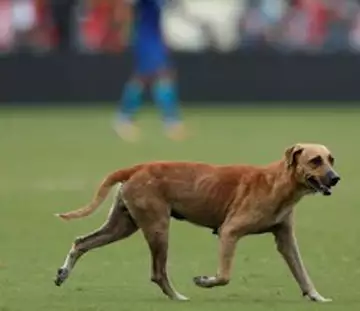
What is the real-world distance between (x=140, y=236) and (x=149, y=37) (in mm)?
10383

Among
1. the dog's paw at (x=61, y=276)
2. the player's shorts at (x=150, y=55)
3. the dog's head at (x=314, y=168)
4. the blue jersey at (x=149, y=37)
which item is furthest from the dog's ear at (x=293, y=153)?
the player's shorts at (x=150, y=55)

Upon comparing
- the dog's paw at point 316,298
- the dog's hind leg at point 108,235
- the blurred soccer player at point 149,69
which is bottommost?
the blurred soccer player at point 149,69

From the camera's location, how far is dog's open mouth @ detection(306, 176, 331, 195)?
9.90 meters

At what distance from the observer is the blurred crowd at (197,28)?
104 ft

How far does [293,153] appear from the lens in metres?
10.1

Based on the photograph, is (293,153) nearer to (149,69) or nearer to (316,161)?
(316,161)

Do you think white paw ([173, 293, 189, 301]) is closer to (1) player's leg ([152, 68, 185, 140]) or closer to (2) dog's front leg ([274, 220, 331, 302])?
(2) dog's front leg ([274, 220, 331, 302])

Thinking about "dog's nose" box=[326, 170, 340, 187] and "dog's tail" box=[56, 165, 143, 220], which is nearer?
→ "dog's nose" box=[326, 170, 340, 187]

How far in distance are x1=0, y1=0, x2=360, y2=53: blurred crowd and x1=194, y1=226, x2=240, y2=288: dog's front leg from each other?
21.4 meters

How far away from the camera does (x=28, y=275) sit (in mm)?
11430

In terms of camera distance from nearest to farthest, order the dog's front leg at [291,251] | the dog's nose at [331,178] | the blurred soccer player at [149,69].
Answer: the dog's nose at [331,178] → the dog's front leg at [291,251] → the blurred soccer player at [149,69]

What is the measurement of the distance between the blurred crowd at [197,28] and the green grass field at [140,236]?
12.3ft

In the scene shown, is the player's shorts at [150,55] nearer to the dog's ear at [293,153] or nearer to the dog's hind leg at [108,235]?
the dog's hind leg at [108,235]

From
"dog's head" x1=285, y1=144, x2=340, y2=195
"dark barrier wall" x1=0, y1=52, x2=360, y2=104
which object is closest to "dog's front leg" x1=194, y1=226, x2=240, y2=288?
"dog's head" x1=285, y1=144, x2=340, y2=195
